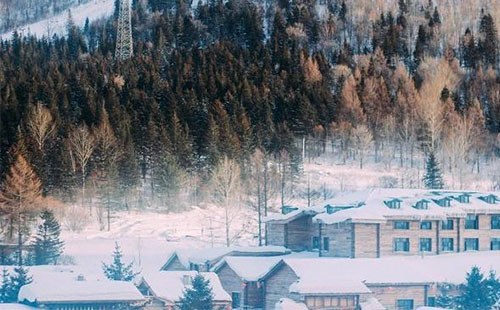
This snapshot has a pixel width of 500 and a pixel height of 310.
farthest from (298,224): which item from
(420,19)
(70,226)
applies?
(420,19)

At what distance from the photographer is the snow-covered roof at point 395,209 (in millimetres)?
56406

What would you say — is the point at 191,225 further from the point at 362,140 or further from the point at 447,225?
the point at 362,140

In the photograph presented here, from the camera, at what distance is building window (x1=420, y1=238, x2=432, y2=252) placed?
57.6 meters

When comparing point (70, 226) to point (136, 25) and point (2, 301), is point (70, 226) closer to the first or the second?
point (2, 301)

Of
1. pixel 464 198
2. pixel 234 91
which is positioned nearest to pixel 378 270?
pixel 464 198

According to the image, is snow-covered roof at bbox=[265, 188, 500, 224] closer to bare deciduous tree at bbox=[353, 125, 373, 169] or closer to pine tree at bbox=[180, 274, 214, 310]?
pine tree at bbox=[180, 274, 214, 310]

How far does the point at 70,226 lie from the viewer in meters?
68.8

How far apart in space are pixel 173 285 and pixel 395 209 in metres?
12.9

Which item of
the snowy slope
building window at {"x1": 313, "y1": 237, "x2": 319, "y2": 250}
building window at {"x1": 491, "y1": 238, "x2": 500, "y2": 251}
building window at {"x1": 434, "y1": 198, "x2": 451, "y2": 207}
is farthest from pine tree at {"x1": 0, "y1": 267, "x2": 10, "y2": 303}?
the snowy slope

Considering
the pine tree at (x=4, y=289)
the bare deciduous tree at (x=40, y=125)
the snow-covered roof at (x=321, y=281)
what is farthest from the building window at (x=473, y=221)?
the bare deciduous tree at (x=40, y=125)

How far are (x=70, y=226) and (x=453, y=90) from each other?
46700 millimetres

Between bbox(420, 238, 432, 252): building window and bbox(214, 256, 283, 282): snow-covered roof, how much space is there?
300 inches

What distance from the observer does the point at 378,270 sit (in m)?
52.7

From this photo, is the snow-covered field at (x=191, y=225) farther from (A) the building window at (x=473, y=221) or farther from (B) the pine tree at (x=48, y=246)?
(A) the building window at (x=473, y=221)
